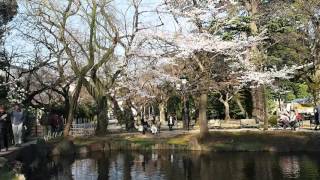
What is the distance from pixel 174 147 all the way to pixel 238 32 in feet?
34.4

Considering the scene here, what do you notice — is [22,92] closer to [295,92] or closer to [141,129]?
[141,129]

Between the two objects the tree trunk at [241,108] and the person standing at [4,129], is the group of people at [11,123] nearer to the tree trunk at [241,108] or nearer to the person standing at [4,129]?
the person standing at [4,129]

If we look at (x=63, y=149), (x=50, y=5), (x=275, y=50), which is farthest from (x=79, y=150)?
(x=275, y=50)

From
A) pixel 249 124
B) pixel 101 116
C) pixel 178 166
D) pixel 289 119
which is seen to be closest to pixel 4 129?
pixel 178 166

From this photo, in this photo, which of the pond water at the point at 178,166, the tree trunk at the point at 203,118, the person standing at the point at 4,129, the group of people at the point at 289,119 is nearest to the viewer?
the pond water at the point at 178,166

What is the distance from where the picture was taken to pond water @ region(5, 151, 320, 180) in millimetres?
15703

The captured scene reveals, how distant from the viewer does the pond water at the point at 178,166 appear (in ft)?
51.5

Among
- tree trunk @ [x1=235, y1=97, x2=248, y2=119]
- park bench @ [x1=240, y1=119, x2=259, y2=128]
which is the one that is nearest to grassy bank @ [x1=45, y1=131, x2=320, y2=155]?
park bench @ [x1=240, y1=119, x2=259, y2=128]

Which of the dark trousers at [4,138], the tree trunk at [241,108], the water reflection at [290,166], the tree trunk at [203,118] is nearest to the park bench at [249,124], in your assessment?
the tree trunk at [203,118]

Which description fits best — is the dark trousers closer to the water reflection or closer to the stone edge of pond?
the stone edge of pond

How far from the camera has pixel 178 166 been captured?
18.1 metres

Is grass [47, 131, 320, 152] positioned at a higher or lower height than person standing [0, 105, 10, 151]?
lower

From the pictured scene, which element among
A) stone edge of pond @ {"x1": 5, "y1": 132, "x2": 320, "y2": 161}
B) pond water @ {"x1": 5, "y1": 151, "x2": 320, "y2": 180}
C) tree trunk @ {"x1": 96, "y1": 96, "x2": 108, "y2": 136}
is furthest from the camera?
tree trunk @ {"x1": 96, "y1": 96, "x2": 108, "y2": 136}

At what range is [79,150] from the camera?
24469 millimetres
